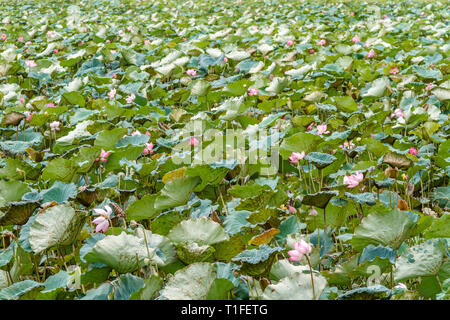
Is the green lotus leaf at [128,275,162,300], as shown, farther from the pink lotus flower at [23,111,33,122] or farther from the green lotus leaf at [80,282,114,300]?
the pink lotus flower at [23,111,33,122]

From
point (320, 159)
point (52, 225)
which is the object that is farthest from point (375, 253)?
point (52, 225)

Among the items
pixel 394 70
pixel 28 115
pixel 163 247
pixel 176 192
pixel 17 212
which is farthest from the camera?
pixel 394 70

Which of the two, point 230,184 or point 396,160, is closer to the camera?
point 396,160

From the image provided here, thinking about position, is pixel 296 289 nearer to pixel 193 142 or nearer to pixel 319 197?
pixel 319 197

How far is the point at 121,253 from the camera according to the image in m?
1.46

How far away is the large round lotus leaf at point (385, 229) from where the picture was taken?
1469 mm

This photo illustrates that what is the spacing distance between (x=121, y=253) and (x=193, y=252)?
22cm

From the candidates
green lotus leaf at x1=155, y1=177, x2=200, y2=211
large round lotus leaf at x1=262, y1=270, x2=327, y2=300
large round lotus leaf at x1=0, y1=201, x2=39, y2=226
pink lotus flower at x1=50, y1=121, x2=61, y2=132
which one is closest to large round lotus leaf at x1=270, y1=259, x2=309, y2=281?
large round lotus leaf at x1=262, y1=270, x2=327, y2=300

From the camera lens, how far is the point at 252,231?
181cm

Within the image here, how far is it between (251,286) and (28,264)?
0.81 m

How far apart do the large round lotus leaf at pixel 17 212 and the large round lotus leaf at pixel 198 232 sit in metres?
0.55

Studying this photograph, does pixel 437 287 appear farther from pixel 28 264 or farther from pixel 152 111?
pixel 152 111

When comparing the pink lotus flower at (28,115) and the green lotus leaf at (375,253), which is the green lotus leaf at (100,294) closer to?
the green lotus leaf at (375,253)
